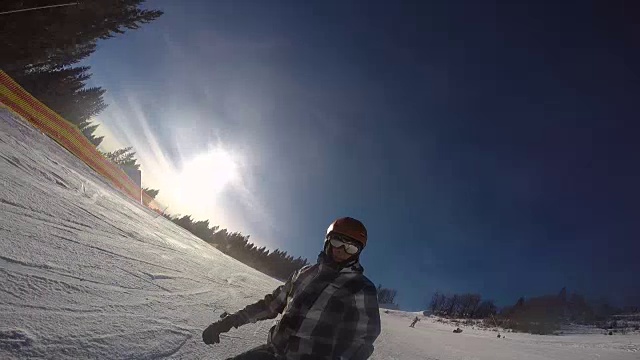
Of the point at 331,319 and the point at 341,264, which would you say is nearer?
the point at 331,319

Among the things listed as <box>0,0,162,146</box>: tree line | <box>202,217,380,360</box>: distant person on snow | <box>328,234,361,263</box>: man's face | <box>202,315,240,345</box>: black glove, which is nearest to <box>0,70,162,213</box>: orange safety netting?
<box>0,0,162,146</box>: tree line

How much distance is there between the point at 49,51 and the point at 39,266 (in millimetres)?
28471

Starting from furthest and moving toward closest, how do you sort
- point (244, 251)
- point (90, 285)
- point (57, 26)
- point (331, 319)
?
point (244, 251) < point (57, 26) < point (90, 285) < point (331, 319)

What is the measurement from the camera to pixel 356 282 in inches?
104

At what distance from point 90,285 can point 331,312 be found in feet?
9.04

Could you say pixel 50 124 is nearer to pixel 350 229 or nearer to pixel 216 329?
pixel 216 329

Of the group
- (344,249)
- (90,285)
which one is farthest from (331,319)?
(90,285)

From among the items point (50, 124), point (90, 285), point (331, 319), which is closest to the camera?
point (331, 319)

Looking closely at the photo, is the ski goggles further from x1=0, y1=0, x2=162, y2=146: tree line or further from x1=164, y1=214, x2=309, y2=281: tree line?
x1=164, y1=214, x2=309, y2=281: tree line

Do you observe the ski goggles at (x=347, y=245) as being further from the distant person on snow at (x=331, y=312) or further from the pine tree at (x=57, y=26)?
the pine tree at (x=57, y=26)

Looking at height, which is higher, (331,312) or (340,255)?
(340,255)

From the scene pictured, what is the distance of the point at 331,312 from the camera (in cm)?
257

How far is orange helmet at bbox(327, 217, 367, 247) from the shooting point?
2879mm

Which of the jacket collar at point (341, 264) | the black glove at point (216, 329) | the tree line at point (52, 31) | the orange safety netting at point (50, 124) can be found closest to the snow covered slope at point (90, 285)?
the black glove at point (216, 329)
